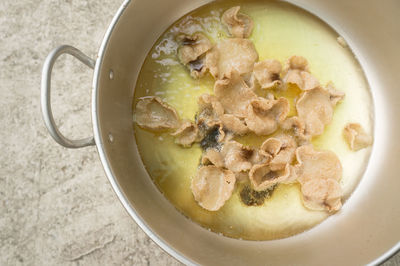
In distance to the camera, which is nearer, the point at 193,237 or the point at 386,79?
the point at 193,237

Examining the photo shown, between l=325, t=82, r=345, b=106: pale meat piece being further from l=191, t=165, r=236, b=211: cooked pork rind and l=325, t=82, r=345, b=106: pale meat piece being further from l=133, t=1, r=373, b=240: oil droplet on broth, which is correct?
l=191, t=165, r=236, b=211: cooked pork rind

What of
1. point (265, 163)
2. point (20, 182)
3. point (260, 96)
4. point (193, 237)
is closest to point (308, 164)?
point (265, 163)

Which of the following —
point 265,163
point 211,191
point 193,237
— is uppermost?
point 265,163

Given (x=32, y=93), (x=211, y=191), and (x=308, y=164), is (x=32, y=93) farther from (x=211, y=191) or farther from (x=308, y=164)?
(x=308, y=164)

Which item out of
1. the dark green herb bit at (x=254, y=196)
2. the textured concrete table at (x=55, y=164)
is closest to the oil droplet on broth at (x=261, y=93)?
the dark green herb bit at (x=254, y=196)

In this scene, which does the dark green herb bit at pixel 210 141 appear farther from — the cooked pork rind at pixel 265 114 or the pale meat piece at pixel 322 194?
the pale meat piece at pixel 322 194
